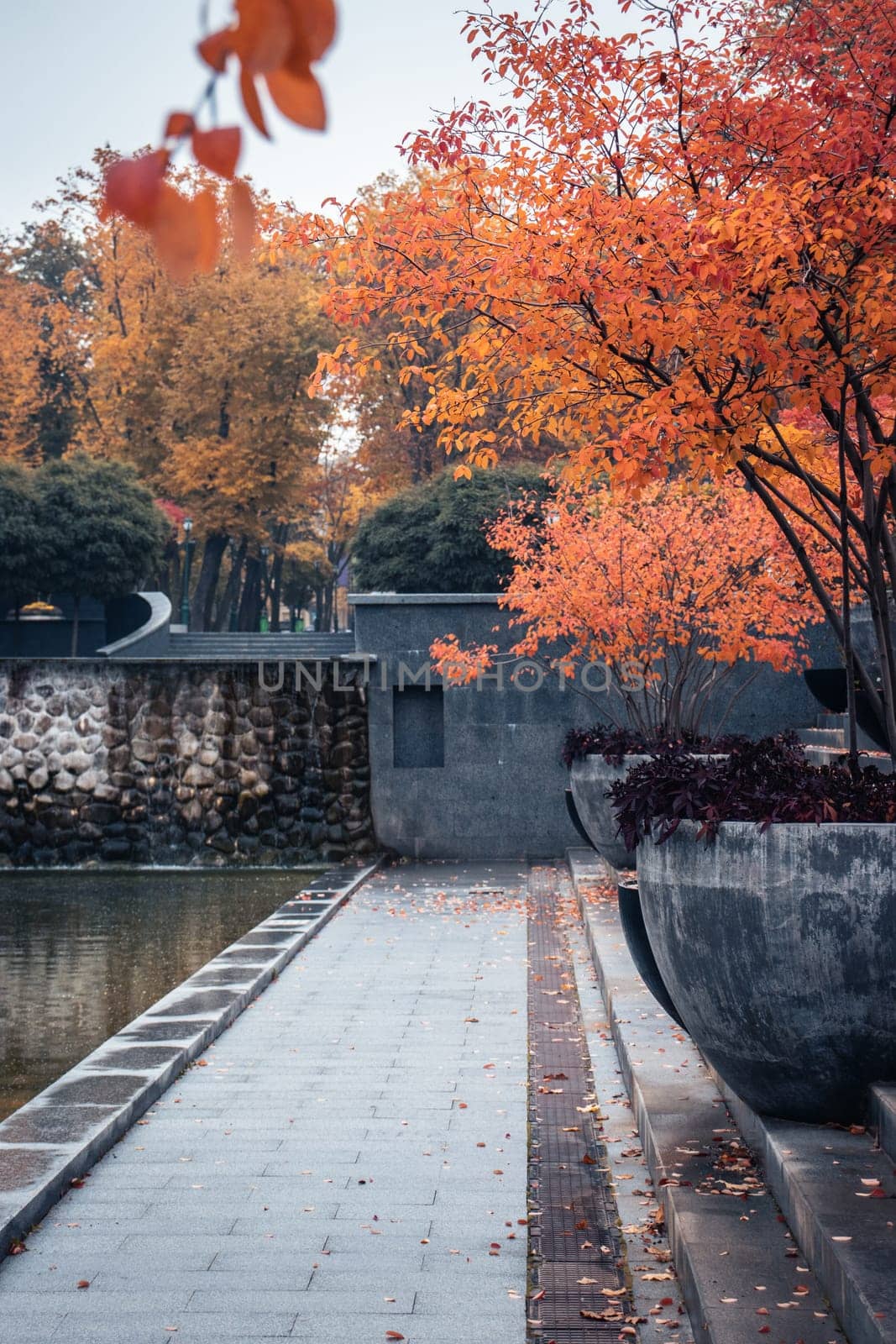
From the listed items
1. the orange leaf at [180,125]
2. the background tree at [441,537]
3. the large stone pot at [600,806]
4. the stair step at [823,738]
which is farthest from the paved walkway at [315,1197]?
the background tree at [441,537]

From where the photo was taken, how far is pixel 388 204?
266 inches

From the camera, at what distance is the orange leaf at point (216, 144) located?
1.86m

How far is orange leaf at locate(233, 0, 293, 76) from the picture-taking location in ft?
5.79

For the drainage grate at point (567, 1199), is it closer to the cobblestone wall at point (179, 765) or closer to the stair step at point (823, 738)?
the stair step at point (823, 738)

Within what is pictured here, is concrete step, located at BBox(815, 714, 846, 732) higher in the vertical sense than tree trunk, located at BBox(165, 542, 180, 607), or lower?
lower

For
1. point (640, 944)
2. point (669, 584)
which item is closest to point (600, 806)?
point (669, 584)

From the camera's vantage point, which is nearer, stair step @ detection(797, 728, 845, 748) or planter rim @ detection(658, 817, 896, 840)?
planter rim @ detection(658, 817, 896, 840)

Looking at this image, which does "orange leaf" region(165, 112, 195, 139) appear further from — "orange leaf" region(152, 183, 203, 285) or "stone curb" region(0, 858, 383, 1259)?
"stone curb" region(0, 858, 383, 1259)

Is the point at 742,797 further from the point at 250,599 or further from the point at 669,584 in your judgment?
the point at 250,599

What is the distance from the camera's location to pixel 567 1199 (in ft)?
17.0

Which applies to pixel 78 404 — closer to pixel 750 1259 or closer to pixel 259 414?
pixel 259 414

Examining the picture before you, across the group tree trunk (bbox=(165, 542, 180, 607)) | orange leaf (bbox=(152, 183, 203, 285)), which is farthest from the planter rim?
tree trunk (bbox=(165, 542, 180, 607))

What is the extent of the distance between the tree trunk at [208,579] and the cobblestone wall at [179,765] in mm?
17953

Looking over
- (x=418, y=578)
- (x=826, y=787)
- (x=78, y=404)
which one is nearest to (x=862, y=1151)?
(x=826, y=787)
